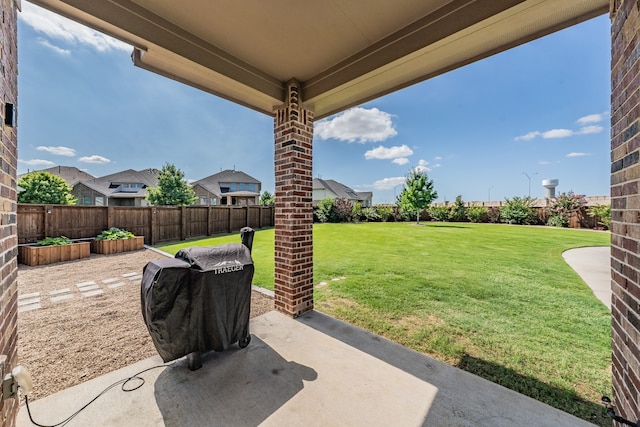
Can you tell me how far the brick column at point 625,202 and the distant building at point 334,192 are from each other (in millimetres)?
25918

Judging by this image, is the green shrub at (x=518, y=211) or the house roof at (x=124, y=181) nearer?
the green shrub at (x=518, y=211)

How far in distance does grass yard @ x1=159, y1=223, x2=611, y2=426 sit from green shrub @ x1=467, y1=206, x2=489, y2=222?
39.7ft

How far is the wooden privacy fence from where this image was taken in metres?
Result: 7.43

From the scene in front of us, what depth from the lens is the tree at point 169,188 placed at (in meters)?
21.9

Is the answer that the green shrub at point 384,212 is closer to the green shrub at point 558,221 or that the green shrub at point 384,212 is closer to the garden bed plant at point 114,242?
the green shrub at point 558,221

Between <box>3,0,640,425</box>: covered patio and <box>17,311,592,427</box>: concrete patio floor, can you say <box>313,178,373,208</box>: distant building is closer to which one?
<box>3,0,640,425</box>: covered patio

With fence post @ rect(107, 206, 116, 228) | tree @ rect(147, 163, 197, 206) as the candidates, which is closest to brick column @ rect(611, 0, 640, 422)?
fence post @ rect(107, 206, 116, 228)

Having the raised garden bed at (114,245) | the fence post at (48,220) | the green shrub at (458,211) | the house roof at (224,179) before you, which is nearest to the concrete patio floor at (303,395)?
the raised garden bed at (114,245)

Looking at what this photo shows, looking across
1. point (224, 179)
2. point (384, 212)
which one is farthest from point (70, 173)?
point (384, 212)

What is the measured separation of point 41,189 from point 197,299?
79.9 ft

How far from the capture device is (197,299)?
6.79ft

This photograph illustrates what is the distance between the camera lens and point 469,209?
18734mm

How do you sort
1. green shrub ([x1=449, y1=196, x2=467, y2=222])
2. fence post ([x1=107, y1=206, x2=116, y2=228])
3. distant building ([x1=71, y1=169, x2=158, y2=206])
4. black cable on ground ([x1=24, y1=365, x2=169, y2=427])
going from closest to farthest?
black cable on ground ([x1=24, y1=365, x2=169, y2=427])
fence post ([x1=107, y1=206, x2=116, y2=228])
green shrub ([x1=449, y1=196, x2=467, y2=222])
distant building ([x1=71, y1=169, x2=158, y2=206])

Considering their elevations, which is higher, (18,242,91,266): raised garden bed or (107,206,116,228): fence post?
(107,206,116,228): fence post
